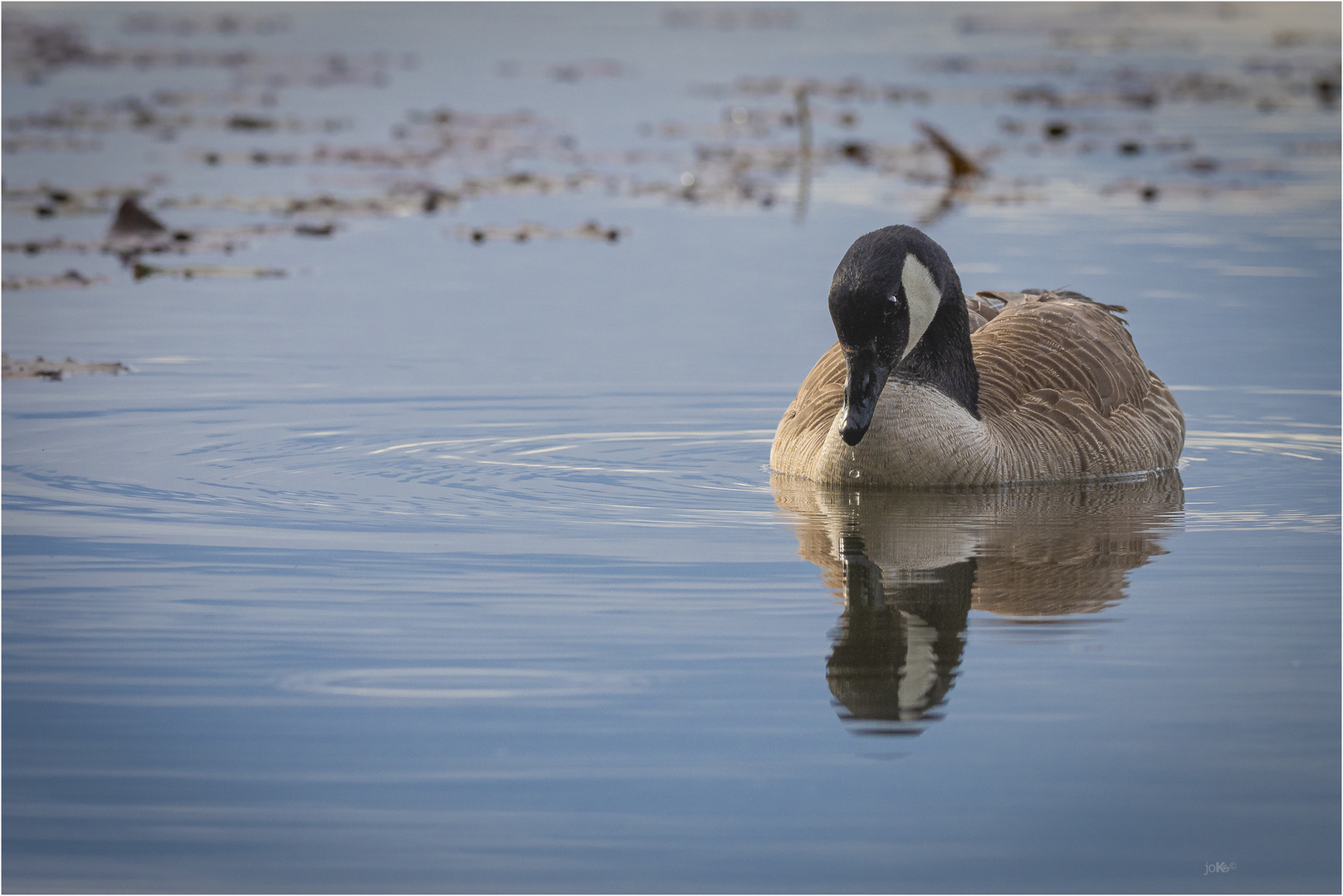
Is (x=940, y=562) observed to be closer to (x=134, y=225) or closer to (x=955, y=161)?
(x=134, y=225)

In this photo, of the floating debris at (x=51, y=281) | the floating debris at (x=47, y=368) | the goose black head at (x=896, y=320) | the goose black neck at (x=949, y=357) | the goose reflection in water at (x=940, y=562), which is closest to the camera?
the goose reflection in water at (x=940, y=562)

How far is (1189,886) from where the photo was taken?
17.8ft

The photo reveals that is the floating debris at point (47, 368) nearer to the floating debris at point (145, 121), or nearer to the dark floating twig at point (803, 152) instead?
the dark floating twig at point (803, 152)

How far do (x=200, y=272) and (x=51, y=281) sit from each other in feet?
5.46

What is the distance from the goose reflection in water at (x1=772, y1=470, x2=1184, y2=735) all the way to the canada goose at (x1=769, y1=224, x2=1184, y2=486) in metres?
0.15

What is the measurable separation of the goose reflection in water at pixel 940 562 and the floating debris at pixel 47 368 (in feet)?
18.1

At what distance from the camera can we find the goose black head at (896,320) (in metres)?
9.98

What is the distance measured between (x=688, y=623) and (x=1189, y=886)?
2775 mm

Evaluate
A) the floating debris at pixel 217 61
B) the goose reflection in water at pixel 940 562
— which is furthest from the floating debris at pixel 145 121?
the goose reflection in water at pixel 940 562

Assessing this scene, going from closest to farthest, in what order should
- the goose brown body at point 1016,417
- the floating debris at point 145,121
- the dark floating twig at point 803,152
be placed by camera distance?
the goose brown body at point 1016,417 < the dark floating twig at point 803,152 < the floating debris at point 145,121

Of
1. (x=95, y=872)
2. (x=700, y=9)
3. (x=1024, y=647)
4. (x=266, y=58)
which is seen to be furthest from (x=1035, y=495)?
(x=700, y=9)

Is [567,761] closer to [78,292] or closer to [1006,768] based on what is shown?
[1006,768]

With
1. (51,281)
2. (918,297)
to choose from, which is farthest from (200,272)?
(918,297)

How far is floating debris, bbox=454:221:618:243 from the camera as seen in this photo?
22.0 meters
